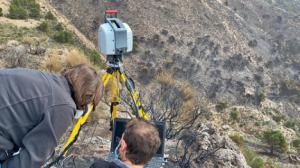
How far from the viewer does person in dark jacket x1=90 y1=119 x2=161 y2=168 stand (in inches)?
68.6

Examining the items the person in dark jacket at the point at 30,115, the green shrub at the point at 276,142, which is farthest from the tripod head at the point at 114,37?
the green shrub at the point at 276,142

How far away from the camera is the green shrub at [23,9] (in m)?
12.3

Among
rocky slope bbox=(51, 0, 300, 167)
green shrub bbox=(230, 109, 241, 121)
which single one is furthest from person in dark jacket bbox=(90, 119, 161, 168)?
rocky slope bbox=(51, 0, 300, 167)

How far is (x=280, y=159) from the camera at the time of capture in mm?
10109

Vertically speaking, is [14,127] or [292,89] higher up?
[14,127]

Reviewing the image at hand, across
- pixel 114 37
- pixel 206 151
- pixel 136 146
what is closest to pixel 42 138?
pixel 136 146

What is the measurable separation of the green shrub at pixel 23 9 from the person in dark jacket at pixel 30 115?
1104 cm

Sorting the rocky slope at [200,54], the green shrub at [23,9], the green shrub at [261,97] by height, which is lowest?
the green shrub at [261,97]

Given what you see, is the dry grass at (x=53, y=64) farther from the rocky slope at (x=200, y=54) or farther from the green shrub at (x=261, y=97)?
the green shrub at (x=261, y=97)

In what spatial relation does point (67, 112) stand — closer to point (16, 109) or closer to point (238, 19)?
point (16, 109)

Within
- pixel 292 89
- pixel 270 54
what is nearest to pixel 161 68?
pixel 292 89

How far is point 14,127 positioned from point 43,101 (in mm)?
189

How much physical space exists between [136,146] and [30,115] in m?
0.55

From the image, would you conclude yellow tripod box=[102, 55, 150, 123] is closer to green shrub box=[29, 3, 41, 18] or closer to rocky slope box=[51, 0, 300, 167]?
green shrub box=[29, 3, 41, 18]
